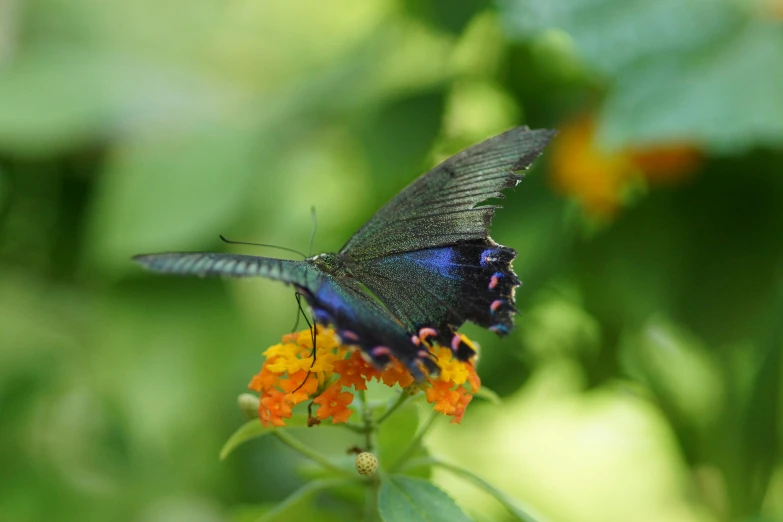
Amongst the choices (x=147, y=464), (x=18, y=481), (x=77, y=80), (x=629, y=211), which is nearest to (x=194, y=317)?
(x=147, y=464)

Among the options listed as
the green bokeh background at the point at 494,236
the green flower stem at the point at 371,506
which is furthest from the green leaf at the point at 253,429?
the green bokeh background at the point at 494,236

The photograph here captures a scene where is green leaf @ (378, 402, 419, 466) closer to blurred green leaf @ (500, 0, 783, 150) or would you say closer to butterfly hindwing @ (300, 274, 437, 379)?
butterfly hindwing @ (300, 274, 437, 379)

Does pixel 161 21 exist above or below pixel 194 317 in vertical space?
above

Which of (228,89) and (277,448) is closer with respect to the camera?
(277,448)

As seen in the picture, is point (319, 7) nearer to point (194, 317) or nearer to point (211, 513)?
point (194, 317)

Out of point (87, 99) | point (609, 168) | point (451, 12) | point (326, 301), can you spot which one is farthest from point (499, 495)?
point (87, 99)

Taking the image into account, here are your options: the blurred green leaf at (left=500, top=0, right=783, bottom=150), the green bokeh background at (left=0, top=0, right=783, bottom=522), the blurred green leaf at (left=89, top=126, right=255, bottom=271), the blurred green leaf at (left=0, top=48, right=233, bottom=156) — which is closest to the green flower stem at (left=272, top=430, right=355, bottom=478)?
the green bokeh background at (left=0, top=0, right=783, bottom=522)

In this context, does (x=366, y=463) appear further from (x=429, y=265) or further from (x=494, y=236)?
(x=494, y=236)

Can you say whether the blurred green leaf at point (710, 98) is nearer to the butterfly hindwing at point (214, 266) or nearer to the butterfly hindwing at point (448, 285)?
the butterfly hindwing at point (448, 285)
